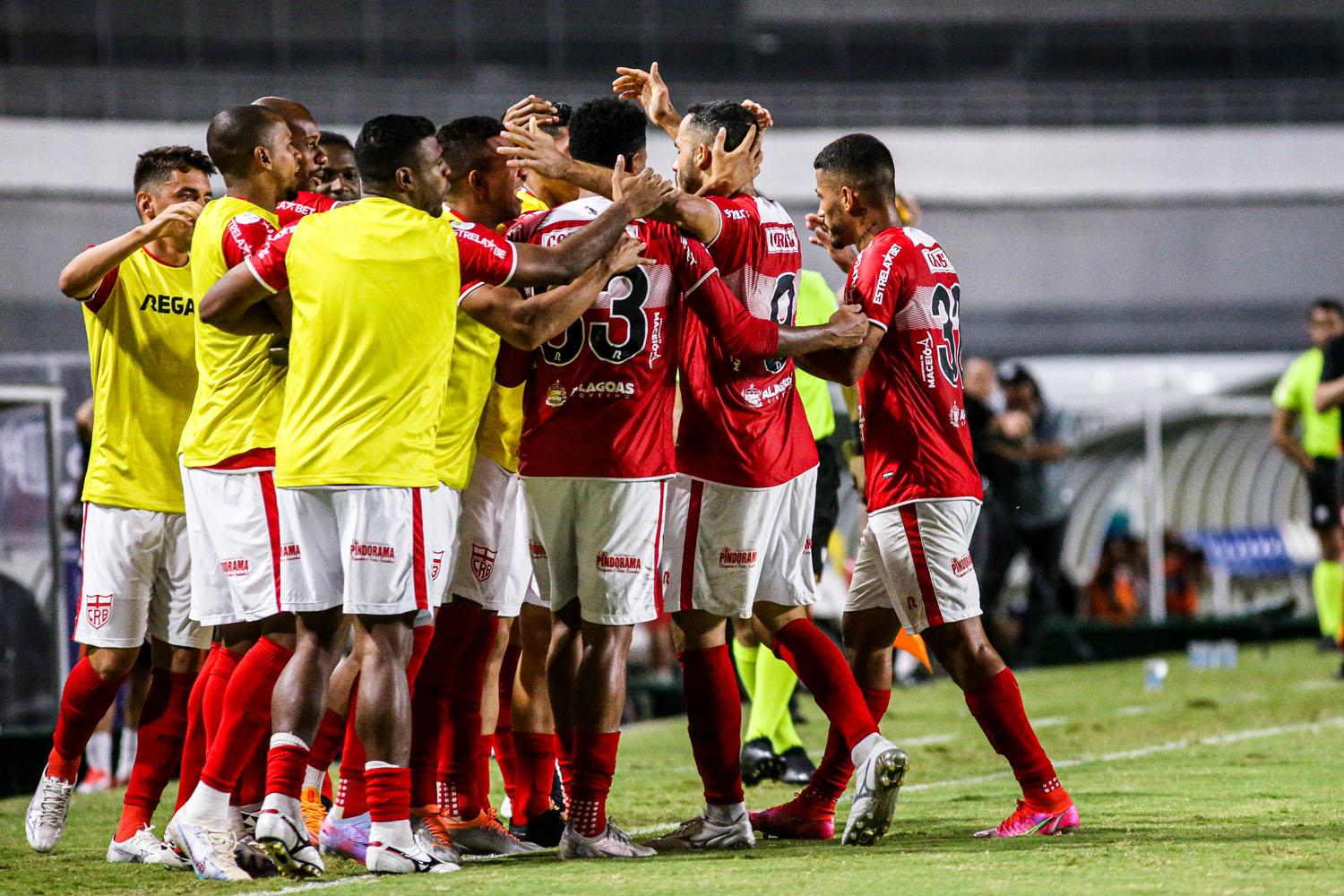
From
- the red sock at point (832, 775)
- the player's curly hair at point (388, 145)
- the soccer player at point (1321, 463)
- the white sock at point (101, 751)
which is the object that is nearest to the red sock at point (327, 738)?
the red sock at point (832, 775)

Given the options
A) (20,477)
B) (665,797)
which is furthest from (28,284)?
(665,797)

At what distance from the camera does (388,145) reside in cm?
444

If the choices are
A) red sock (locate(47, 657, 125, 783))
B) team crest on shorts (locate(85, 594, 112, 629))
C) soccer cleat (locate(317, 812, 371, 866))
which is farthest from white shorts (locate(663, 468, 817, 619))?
red sock (locate(47, 657, 125, 783))

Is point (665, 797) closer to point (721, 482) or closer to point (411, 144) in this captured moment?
point (721, 482)

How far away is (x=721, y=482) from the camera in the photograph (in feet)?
16.1

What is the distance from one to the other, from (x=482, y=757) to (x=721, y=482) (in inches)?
46.5

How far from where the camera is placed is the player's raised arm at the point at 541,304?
442 cm

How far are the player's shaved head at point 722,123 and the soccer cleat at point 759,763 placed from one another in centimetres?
278

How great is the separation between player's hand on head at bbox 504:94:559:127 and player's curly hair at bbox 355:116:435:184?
76 centimetres

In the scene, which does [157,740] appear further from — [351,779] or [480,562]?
[480,562]

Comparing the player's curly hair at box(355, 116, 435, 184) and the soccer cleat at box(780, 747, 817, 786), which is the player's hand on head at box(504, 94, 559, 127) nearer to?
the player's curly hair at box(355, 116, 435, 184)

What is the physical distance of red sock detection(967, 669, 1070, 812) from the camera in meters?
4.93

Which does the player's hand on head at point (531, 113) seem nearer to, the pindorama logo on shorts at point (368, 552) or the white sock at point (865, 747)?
the pindorama logo on shorts at point (368, 552)

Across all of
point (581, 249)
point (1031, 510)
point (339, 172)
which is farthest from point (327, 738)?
point (1031, 510)
